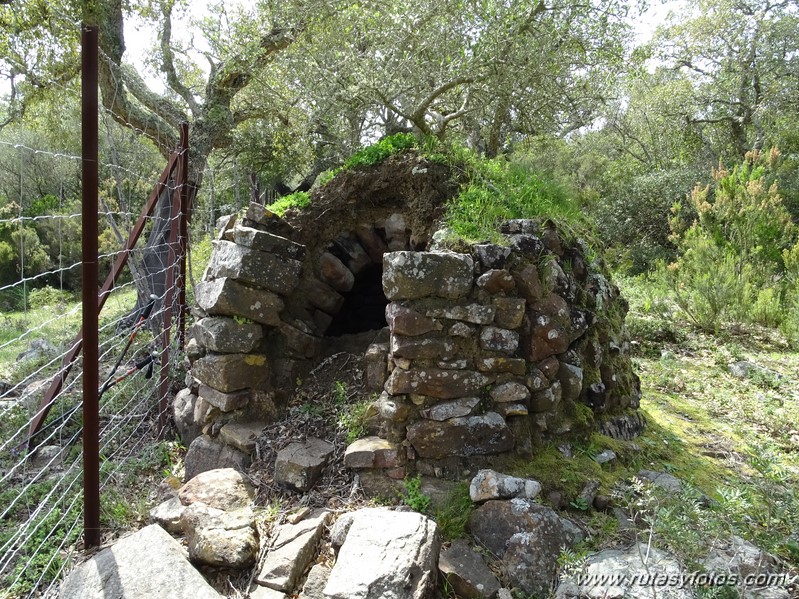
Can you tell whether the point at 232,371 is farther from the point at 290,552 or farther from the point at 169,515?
the point at 290,552

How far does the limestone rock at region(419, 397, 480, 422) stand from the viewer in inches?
122

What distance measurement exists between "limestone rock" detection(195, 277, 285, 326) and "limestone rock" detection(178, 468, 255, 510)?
1110 millimetres

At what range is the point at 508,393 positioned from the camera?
3.17 meters

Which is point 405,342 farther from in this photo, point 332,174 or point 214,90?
point 214,90

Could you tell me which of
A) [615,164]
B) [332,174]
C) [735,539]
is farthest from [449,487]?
[615,164]

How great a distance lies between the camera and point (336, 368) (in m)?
4.05

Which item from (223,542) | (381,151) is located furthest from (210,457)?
(381,151)

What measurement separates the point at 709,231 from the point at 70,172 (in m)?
16.0

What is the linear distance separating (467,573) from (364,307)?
314cm

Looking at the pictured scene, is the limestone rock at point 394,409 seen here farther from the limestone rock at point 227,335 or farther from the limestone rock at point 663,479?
the limestone rock at point 663,479

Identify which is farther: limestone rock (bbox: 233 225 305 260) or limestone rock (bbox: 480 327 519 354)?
limestone rock (bbox: 233 225 305 260)

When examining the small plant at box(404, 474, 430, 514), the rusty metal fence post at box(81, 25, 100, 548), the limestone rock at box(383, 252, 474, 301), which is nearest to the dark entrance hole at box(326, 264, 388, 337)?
the limestone rock at box(383, 252, 474, 301)

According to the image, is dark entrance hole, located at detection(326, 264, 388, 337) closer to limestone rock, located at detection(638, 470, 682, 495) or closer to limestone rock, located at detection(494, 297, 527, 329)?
limestone rock, located at detection(494, 297, 527, 329)

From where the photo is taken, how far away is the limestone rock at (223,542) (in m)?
2.65
